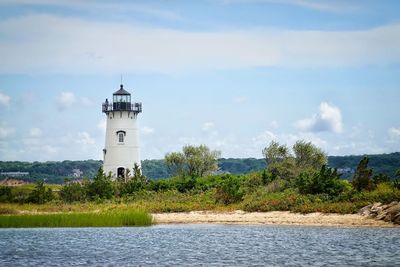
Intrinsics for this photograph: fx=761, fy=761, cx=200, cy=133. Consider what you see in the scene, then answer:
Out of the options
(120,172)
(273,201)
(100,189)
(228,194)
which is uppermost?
(120,172)

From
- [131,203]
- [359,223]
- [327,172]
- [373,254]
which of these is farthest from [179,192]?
[373,254]

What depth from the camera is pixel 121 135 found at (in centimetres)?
7425

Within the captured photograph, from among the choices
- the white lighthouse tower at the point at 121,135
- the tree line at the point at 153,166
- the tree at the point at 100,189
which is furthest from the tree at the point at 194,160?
the tree line at the point at 153,166

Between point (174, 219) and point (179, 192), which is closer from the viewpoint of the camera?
point (174, 219)

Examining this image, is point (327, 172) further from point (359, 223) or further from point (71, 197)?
point (71, 197)

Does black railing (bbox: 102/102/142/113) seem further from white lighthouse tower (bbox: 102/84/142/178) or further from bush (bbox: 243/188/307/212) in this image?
bush (bbox: 243/188/307/212)

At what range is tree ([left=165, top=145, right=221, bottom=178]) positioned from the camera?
82.2 metres

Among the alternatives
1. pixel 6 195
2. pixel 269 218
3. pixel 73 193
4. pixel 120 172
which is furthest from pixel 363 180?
pixel 120 172

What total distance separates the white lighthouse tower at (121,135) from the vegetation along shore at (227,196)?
2000 mm

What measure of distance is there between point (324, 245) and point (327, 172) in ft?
47.3

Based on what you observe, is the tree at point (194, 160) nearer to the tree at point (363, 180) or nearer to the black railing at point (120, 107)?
the black railing at point (120, 107)

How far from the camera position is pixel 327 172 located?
1969 inches

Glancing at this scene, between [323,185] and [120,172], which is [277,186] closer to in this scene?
[323,185]

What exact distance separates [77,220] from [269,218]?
12.0 metres
